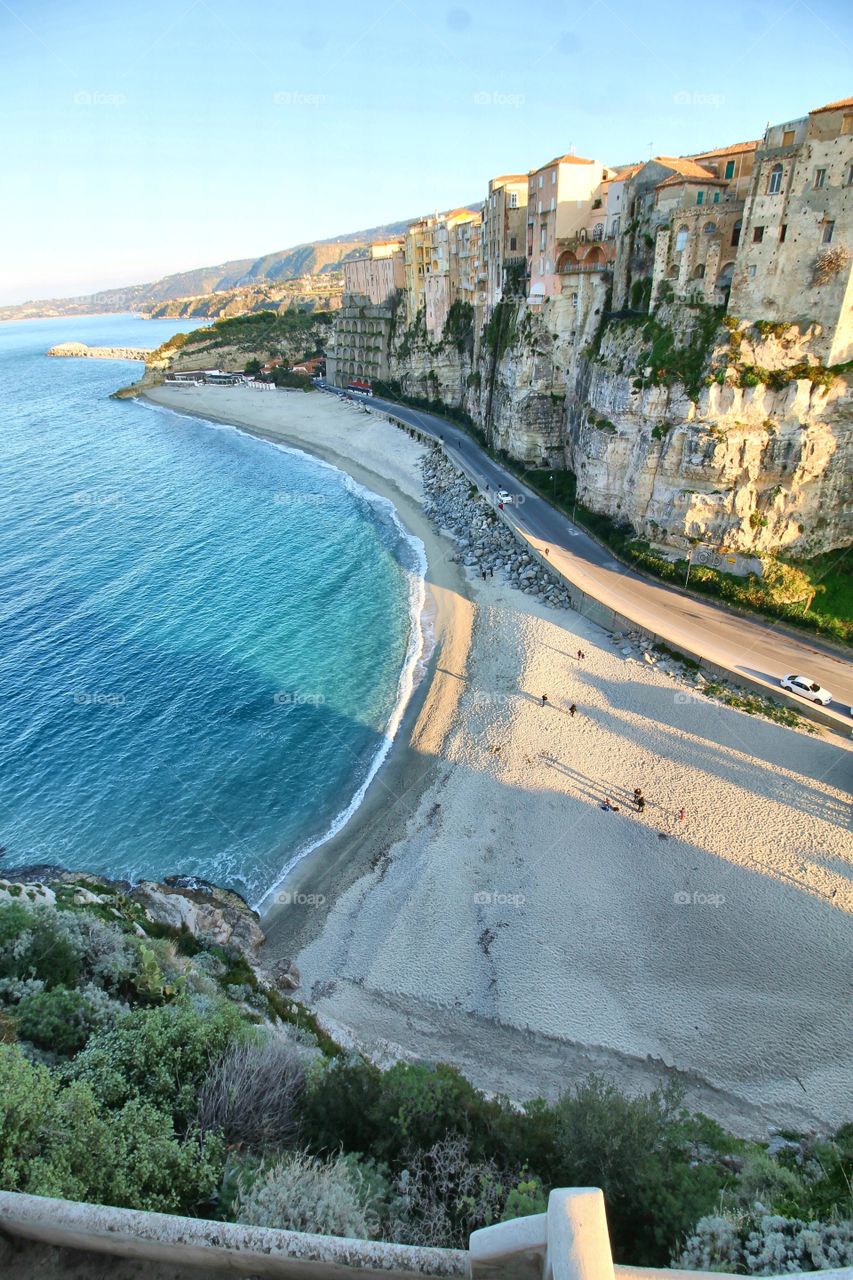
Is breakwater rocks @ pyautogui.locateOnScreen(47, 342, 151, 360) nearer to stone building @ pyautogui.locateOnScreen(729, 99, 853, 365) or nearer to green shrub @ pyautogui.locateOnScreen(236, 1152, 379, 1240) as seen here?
stone building @ pyautogui.locateOnScreen(729, 99, 853, 365)

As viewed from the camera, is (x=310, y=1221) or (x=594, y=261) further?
(x=594, y=261)

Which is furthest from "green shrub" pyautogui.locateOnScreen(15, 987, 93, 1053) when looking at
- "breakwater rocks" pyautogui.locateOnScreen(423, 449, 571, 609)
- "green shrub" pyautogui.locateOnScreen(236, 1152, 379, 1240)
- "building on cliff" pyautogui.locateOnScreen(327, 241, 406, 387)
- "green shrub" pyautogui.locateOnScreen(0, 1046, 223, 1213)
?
"building on cliff" pyautogui.locateOnScreen(327, 241, 406, 387)

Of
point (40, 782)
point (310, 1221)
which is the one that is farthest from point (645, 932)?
point (40, 782)

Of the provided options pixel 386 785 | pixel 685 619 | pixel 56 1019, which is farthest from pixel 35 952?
pixel 685 619

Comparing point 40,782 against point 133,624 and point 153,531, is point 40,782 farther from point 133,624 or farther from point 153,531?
point 153,531

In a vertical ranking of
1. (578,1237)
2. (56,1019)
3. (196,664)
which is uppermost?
(578,1237)

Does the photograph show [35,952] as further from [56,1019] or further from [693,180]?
[693,180]
